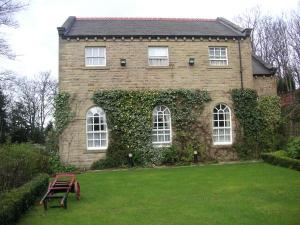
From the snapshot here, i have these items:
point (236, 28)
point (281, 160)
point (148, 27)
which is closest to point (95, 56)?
point (148, 27)

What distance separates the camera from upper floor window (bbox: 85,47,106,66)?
22.8 meters

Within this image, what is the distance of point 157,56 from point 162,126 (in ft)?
13.8

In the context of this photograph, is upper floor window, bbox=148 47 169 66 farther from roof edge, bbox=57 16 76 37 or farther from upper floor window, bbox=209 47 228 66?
roof edge, bbox=57 16 76 37

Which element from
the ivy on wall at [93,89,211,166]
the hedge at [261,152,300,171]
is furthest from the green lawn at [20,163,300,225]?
the ivy on wall at [93,89,211,166]

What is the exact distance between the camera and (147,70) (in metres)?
23.2

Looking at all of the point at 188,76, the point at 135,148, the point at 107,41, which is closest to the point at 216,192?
the point at 135,148

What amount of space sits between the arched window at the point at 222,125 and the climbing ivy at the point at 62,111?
28.2ft

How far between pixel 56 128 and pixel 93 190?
8.55 metres

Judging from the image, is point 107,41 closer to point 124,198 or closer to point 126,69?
point 126,69

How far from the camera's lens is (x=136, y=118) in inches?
885

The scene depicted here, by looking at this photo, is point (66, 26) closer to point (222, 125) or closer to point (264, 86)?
point (222, 125)

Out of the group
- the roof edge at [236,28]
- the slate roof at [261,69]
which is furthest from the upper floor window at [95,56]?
the slate roof at [261,69]

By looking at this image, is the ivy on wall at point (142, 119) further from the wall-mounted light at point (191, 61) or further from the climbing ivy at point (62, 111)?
the wall-mounted light at point (191, 61)

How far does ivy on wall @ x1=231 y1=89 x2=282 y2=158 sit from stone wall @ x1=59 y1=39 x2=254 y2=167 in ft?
1.75
